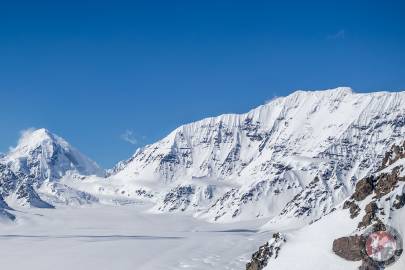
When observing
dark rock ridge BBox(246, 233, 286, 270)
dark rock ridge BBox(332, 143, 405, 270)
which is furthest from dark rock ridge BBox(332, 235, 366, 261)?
dark rock ridge BBox(246, 233, 286, 270)

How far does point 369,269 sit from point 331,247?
10202 millimetres

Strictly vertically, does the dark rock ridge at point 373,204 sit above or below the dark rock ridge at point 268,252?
above

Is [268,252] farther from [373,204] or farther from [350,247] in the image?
[373,204]

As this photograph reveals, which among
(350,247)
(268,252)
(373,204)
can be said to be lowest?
(268,252)

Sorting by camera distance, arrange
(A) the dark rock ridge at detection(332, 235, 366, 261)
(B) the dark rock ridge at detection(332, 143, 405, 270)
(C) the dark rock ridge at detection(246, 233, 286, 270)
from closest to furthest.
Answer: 1. (A) the dark rock ridge at detection(332, 235, 366, 261)
2. (B) the dark rock ridge at detection(332, 143, 405, 270)
3. (C) the dark rock ridge at detection(246, 233, 286, 270)

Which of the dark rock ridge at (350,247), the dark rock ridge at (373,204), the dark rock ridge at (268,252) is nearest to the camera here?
the dark rock ridge at (350,247)

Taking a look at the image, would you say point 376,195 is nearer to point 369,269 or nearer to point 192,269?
point 369,269

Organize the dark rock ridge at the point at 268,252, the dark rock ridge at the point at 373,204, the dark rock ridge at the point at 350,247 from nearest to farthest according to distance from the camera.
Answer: the dark rock ridge at the point at 350,247 → the dark rock ridge at the point at 373,204 → the dark rock ridge at the point at 268,252

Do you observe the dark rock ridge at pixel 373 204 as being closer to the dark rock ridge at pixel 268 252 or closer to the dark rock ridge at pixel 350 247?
the dark rock ridge at pixel 350 247

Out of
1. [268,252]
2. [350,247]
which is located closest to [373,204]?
[350,247]

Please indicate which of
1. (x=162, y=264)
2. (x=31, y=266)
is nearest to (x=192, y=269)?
(x=162, y=264)

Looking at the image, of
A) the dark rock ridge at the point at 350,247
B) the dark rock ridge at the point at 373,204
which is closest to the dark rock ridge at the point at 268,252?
the dark rock ridge at the point at 373,204

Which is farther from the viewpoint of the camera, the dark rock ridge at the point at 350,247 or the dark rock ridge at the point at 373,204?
the dark rock ridge at the point at 373,204

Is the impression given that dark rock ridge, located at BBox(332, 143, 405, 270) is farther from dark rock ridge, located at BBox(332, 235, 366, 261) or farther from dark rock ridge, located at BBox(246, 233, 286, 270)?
dark rock ridge, located at BBox(246, 233, 286, 270)
